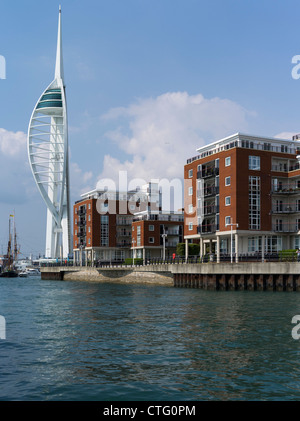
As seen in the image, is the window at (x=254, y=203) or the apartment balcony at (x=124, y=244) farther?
the apartment balcony at (x=124, y=244)

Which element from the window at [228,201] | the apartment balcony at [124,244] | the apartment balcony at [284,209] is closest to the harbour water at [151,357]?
the window at [228,201]

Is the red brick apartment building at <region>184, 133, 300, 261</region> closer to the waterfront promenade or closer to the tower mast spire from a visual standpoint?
the waterfront promenade

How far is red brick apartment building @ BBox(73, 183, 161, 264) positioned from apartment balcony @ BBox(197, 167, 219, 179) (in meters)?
47.2

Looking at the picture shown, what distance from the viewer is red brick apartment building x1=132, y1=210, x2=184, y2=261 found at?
11181cm

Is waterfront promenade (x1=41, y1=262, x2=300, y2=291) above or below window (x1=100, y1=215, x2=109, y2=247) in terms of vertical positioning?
below

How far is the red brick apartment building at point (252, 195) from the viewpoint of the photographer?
228 ft

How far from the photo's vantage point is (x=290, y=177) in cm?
7275

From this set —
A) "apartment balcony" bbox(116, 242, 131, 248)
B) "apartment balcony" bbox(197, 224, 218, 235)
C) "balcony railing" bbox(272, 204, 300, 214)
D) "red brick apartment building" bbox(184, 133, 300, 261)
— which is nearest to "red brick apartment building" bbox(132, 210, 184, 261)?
"apartment balcony" bbox(116, 242, 131, 248)

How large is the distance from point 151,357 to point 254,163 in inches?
2152

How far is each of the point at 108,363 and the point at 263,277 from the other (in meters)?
37.9

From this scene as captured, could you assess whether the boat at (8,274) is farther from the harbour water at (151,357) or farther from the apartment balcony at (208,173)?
the harbour water at (151,357)

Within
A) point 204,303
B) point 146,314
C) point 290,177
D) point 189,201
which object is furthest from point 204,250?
point 146,314

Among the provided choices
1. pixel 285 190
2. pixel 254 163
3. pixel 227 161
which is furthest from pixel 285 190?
pixel 227 161

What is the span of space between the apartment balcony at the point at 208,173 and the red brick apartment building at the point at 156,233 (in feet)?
109
